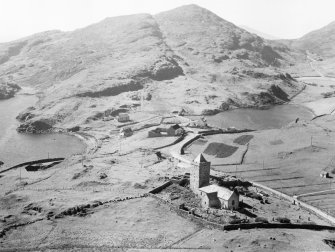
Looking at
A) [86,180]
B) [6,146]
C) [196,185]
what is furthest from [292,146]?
[6,146]

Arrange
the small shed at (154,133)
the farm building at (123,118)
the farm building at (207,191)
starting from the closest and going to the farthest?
the farm building at (207,191), the small shed at (154,133), the farm building at (123,118)

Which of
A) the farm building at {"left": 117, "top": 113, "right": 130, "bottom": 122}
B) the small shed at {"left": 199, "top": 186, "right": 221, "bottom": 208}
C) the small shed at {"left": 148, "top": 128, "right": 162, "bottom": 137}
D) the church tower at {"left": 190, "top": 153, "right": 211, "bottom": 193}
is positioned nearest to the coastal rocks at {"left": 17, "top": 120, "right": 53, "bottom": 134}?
the farm building at {"left": 117, "top": 113, "right": 130, "bottom": 122}

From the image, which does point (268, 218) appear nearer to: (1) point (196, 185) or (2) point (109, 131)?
(1) point (196, 185)

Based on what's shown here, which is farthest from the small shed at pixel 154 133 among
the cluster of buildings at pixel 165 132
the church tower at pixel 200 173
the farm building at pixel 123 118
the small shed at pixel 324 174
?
the small shed at pixel 324 174

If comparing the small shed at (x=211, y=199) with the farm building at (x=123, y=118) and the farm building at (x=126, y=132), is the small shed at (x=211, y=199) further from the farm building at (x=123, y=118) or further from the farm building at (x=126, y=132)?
the farm building at (x=123, y=118)

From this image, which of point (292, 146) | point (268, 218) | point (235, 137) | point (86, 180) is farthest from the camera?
point (235, 137)

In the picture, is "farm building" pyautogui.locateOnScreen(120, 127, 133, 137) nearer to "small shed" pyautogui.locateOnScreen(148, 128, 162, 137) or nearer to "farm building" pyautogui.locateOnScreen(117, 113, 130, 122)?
"small shed" pyautogui.locateOnScreen(148, 128, 162, 137)
